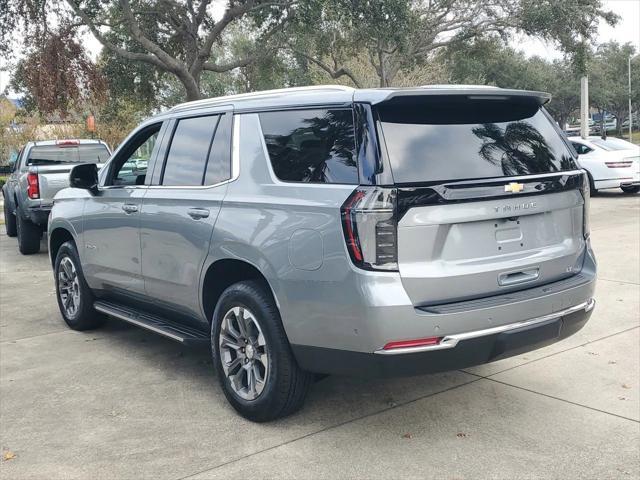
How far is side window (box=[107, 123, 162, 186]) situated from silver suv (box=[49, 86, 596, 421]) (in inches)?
25.4

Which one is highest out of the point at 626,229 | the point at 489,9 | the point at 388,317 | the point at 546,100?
the point at 489,9

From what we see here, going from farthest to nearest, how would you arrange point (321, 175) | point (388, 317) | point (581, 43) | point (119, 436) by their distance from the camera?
1. point (581, 43)
2. point (119, 436)
3. point (321, 175)
4. point (388, 317)

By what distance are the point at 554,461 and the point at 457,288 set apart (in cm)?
102

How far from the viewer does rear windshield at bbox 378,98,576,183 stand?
3600mm

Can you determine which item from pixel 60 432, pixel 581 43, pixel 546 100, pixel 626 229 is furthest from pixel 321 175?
pixel 581 43

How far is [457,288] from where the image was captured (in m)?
3.57

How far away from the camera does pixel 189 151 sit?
4.88 metres

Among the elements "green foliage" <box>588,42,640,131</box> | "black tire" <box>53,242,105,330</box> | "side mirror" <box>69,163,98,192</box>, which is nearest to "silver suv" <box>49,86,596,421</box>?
"side mirror" <box>69,163,98,192</box>

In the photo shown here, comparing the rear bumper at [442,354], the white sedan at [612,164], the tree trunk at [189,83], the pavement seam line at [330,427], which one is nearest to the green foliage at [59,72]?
the tree trunk at [189,83]

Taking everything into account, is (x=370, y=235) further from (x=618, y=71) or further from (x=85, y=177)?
(x=618, y=71)

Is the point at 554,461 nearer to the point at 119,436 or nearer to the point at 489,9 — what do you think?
the point at 119,436

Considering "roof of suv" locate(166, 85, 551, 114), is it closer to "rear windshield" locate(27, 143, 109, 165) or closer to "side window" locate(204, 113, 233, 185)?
"side window" locate(204, 113, 233, 185)

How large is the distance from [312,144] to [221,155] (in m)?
0.85

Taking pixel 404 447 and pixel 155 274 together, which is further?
pixel 155 274
